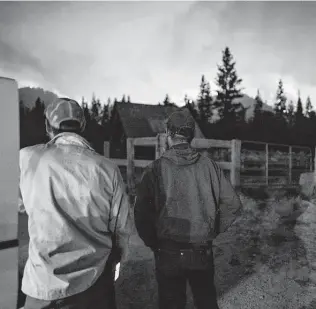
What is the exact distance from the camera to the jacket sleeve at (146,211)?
244cm

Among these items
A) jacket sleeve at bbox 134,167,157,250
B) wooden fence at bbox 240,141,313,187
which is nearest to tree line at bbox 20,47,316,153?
wooden fence at bbox 240,141,313,187

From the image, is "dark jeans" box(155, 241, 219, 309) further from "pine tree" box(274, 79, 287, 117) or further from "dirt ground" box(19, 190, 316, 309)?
"pine tree" box(274, 79, 287, 117)

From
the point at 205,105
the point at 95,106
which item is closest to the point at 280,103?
the point at 205,105

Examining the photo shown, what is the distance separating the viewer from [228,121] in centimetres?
4612

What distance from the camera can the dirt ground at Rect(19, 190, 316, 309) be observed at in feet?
12.2

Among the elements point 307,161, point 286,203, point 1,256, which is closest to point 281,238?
point 286,203

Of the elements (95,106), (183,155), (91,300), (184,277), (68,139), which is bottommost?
(184,277)

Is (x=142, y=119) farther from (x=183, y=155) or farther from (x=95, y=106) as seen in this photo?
(x=95, y=106)

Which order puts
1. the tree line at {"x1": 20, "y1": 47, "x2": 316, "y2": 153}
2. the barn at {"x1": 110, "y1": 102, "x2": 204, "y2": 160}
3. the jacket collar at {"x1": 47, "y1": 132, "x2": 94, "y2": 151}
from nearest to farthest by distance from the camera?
the jacket collar at {"x1": 47, "y1": 132, "x2": 94, "y2": 151} → the barn at {"x1": 110, "y1": 102, "x2": 204, "y2": 160} → the tree line at {"x1": 20, "y1": 47, "x2": 316, "y2": 153}

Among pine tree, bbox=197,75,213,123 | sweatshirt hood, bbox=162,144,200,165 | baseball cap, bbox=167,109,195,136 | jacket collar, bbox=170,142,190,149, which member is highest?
pine tree, bbox=197,75,213,123

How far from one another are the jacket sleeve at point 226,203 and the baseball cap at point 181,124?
400mm

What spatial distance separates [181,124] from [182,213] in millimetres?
646

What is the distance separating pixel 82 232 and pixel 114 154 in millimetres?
25502

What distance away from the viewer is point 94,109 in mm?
87688
